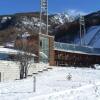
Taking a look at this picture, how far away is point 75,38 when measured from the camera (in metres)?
178

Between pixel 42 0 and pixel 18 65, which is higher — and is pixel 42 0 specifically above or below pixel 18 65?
above

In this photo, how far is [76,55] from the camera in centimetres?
8706

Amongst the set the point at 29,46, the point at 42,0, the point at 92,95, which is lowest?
the point at 92,95

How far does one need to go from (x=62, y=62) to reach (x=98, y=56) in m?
12.6

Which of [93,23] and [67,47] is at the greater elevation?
[93,23]

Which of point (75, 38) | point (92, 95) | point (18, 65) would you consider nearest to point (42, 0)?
point (18, 65)

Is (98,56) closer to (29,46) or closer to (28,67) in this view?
(29,46)

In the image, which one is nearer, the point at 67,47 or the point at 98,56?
the point at 67,47

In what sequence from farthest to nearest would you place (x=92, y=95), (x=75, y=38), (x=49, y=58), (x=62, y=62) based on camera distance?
(x=75, y=38) < (x=62, y=62) < (x=49, y=58) < (x=92, y=95)

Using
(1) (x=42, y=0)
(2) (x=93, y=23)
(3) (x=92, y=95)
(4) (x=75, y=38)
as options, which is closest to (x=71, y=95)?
(3) (x=92, y=95)

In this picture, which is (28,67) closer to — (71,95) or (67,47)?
(67,47)

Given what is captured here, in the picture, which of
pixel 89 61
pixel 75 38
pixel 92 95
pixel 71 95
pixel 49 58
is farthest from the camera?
pixel 75 38

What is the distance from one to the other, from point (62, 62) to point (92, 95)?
6320cm

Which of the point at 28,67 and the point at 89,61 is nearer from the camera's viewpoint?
the point at 28,67
